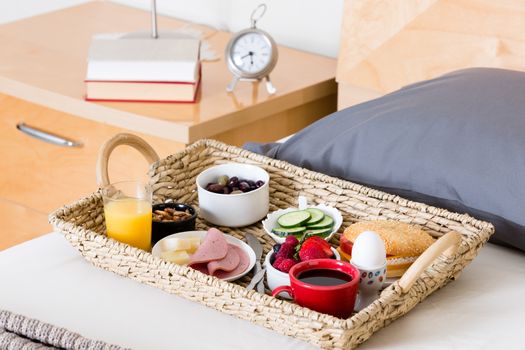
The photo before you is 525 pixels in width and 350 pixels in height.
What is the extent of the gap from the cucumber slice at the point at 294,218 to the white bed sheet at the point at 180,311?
224 mm

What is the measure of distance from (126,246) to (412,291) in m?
0.38

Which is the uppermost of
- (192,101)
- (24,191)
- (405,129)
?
(405,129)

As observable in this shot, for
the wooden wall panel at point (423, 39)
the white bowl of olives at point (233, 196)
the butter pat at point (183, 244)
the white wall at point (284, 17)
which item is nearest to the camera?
the butter pat at point (183, 244)

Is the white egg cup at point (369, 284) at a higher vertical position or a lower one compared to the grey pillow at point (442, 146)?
lower

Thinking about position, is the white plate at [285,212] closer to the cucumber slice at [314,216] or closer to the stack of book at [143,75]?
the cucumber slice at [314,216]

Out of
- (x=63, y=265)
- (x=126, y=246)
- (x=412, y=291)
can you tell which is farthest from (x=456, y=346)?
(x=63, y=265)

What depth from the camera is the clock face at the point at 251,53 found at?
2.17 meters

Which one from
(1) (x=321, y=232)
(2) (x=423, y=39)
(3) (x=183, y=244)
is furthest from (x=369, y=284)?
(2) (x=423, y=39)

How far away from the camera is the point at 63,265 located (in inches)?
52.3

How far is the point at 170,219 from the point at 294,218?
19 centimetres

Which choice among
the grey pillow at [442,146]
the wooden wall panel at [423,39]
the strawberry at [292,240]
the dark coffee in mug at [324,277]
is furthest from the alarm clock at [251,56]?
the dark coffee in mug at [324,277]

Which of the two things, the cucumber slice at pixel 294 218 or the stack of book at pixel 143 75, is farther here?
the stack of book at pixel 143 75

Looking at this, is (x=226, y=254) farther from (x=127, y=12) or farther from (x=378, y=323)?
(x=127, y=12)

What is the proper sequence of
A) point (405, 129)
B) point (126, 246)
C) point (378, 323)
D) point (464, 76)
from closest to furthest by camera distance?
point (378, 323), point (126, 246), point (405, 129), point (464, 76)
